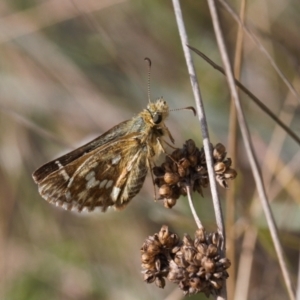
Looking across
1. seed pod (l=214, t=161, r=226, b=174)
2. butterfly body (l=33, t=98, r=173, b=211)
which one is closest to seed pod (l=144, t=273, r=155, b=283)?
seed pod (l=214, t=161, r=226, b=174)

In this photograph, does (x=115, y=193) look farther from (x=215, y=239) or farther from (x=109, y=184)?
(x=215, y=239)

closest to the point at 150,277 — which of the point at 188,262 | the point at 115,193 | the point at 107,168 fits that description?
the point at 188,262

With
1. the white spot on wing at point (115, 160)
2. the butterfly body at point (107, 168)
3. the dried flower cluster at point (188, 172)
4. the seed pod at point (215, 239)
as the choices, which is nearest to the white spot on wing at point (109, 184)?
the butterfly body at point (107, 168)

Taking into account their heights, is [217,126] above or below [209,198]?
above

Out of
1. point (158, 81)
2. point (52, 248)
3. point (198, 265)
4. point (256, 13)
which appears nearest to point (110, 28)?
point (158, 81)

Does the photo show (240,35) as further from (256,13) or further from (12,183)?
(12,183)

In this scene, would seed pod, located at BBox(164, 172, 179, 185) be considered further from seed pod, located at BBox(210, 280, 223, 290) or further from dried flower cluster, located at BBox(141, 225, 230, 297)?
seed pod, located at BBox(210, 280, 223, 290)
